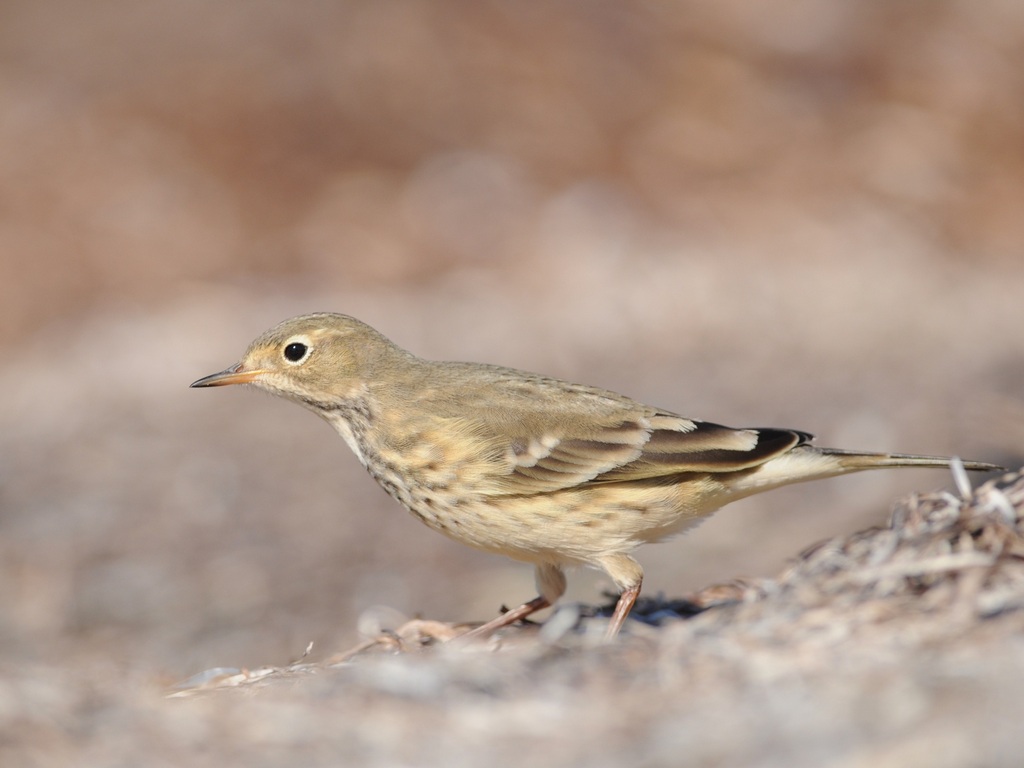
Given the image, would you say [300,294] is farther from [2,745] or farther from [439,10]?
[2,745]

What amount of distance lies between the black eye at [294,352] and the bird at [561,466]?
1.02 ft

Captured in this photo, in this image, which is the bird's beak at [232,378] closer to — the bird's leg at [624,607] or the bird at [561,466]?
the bird at [561,466]

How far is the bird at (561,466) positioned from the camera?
5.10m

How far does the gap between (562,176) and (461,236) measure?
5.86 ft

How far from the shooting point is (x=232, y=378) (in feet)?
18.8

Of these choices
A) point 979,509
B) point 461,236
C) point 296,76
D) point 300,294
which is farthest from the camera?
point 296,76

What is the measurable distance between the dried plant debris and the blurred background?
1.32 meters

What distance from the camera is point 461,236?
1504 cm

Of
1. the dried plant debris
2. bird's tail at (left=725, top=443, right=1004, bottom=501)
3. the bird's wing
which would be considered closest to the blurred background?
the bird's wing

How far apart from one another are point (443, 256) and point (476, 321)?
1631 mm

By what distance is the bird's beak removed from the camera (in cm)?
568

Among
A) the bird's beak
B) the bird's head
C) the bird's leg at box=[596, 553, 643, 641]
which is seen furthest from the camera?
the bird's head

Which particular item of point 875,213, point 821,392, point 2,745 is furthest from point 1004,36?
point 2,745

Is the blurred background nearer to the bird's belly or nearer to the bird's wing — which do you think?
the bird's belly
